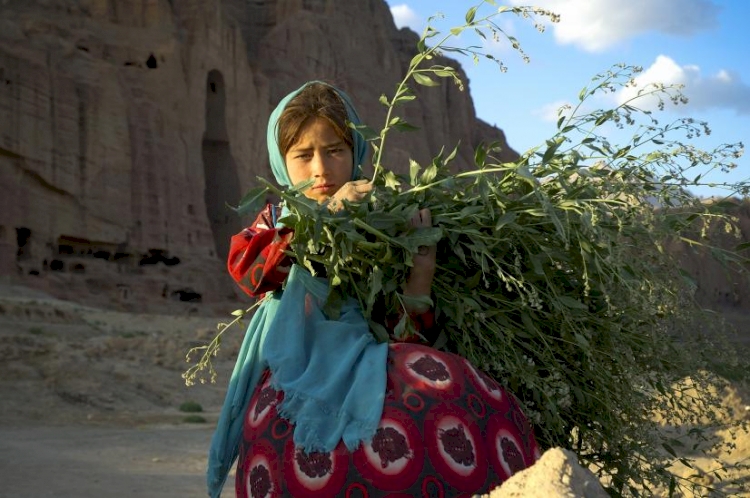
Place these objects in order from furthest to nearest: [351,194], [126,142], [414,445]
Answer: [126,142], [351,194], [414,445]

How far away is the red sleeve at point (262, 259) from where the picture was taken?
2512 millimetres

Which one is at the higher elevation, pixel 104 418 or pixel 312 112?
pixel 312 112

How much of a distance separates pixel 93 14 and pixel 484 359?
4015cm

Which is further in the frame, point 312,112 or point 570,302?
point 312,112

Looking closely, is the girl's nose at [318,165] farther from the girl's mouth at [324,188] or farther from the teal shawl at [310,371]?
the teal shawl at [310,371]

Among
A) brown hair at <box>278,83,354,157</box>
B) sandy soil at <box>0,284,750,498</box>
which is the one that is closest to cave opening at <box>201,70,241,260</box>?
sandy soil at <box>0,284,750,498</box>

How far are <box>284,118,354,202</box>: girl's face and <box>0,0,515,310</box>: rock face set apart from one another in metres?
31.8

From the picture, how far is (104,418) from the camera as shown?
11.6m

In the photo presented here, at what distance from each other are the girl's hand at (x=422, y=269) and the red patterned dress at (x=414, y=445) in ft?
0.55

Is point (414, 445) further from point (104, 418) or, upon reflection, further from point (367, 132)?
point (104, 418)

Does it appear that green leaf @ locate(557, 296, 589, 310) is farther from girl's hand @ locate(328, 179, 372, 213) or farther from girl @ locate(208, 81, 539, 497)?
girl's hand @ locate(328, 179, 372, 213)

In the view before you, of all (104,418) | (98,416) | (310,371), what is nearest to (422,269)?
(310,371)

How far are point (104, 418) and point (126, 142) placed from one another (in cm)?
2784

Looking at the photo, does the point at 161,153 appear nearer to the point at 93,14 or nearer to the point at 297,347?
the point at 93,14
